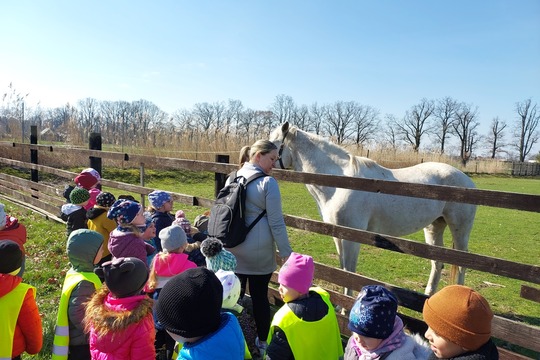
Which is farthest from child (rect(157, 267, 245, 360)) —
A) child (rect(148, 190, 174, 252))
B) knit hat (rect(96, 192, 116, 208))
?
knit hat (rect(96, 192, 116, 208))

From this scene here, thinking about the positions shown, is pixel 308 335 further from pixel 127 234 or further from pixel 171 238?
pixel 127 234

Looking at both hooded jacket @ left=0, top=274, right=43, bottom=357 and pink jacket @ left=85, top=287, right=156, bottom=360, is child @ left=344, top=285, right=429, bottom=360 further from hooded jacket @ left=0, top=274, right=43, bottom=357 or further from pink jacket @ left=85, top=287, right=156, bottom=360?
hooded jacket @ left=0, top=274, right=43, bottom=357

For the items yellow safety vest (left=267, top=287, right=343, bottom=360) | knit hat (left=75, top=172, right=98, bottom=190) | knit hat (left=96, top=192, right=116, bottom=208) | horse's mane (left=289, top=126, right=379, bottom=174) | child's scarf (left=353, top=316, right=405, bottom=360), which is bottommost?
yellow safety vest (left=267, top=287, right=343, bottom=360)

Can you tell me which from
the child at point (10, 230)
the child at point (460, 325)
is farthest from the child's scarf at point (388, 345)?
the child at point (10, 230)

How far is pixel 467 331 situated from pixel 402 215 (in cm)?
373

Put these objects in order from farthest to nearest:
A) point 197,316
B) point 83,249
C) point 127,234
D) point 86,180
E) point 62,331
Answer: point 86,180
point 127,234
point 83,249
point 62,331
point 197,316

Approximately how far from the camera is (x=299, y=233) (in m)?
9.72

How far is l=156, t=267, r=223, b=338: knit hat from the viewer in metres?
1.67

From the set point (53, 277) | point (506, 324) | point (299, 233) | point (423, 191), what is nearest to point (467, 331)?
point (506, 324)

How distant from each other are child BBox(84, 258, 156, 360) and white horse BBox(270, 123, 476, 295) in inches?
120

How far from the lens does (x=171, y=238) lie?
9.23 feet

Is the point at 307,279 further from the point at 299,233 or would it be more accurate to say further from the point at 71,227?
the point at 299,233

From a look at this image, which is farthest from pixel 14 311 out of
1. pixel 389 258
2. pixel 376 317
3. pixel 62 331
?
pixel 389 258

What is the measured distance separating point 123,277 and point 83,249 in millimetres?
705
